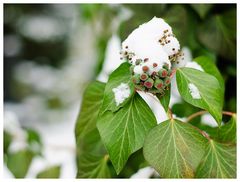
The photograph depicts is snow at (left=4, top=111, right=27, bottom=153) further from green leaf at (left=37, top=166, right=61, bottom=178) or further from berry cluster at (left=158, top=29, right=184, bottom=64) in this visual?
berry cluster at (left=158, top=29, right=184, bottom=64)

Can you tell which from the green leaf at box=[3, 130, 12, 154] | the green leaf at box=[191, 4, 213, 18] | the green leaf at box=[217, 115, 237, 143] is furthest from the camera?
the green leaf at box=[3, 130, 12, 154]

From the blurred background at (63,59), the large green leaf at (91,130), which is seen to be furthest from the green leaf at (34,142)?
the large green leaf at (91,130)

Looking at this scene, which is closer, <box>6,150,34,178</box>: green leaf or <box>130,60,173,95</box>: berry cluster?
<box>130,60,173,95</box>: berry cluster

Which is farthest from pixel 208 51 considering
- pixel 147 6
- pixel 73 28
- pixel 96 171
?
pixel 73 28

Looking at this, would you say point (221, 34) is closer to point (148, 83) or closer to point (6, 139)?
point (148, 83)

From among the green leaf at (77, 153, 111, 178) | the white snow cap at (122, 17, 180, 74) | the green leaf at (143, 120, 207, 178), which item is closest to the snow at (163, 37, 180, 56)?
the white snow cap at (122, 17, 180, 74)

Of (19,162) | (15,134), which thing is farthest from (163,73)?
→ (15,134)
